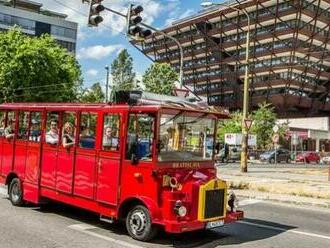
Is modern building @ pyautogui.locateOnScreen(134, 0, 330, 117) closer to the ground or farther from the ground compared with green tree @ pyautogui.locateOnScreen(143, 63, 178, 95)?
farther from the ground

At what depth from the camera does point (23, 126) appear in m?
13.3

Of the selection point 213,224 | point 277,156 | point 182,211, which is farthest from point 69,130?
point 277,156

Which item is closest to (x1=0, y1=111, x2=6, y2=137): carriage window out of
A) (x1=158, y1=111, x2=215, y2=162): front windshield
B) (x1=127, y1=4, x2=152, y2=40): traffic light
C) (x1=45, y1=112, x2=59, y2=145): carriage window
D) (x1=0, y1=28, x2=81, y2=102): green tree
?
(x1=45, y1=112, x2=59, y2=145): carriage window

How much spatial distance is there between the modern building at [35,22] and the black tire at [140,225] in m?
93.4

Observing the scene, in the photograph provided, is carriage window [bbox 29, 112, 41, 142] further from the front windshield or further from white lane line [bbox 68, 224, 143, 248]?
the front windshield

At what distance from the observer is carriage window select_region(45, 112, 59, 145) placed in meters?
11.9

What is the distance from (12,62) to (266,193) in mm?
Result: 38747

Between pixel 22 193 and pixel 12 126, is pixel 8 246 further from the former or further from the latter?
pixel 12 126

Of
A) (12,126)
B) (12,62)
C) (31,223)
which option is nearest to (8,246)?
(31,223)

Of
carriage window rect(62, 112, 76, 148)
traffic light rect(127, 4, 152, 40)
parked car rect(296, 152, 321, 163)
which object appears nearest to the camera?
carriage window rect(62, 112, 76, 148)

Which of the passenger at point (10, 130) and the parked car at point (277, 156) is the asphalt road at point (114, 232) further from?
the parked car at point (277, 156)

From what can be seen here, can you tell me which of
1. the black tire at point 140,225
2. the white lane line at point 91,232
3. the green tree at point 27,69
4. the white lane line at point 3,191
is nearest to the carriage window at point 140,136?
the black tire at point 140,225

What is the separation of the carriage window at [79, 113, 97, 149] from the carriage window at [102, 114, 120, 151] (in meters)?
0.34

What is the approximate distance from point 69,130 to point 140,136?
230cm
